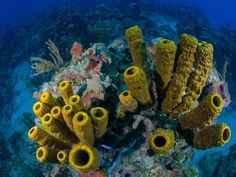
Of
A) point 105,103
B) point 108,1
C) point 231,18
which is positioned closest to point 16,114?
point 105,103

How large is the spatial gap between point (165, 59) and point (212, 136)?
845 millimetres

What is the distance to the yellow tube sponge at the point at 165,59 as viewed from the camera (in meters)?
2.90

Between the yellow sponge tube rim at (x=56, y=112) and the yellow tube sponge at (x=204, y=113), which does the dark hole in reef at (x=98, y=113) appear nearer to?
the yellow sponge tube rim at (x=56, y=112)

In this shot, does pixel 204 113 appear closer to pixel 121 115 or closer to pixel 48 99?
pixel 121 115

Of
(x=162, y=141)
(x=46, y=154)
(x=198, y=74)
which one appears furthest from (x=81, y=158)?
(x=198, y=74)

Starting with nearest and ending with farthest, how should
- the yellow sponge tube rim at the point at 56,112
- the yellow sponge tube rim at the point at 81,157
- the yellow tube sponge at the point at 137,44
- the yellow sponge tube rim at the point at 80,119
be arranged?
the yellow sponge tube rim at the point at 81,157
the yellow sponge tube rim at the point at 80,119
the yellow sponge tube rim at the point at 56,112
the yellow tube sponge at the point at 137,44

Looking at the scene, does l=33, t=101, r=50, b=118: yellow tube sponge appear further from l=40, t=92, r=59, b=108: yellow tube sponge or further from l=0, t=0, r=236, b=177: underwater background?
l=0, t=0, r=236, b=177: underwater background

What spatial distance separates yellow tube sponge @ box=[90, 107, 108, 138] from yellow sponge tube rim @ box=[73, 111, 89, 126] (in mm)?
134

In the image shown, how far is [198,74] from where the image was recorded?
307 centimetres

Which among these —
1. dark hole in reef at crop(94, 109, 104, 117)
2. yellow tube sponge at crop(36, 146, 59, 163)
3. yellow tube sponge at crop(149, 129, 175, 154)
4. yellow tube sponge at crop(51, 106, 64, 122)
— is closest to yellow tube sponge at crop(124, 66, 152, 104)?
dark hole in reef at crop(94, 109, 104, 117)

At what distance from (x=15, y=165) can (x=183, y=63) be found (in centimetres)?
613

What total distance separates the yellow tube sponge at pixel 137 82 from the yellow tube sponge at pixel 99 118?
1.13 feet

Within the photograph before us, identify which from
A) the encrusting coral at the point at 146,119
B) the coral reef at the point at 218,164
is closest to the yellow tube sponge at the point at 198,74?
the encrusting coral at the point at 146,119

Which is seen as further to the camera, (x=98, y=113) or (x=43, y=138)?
(x=43, y=138)
